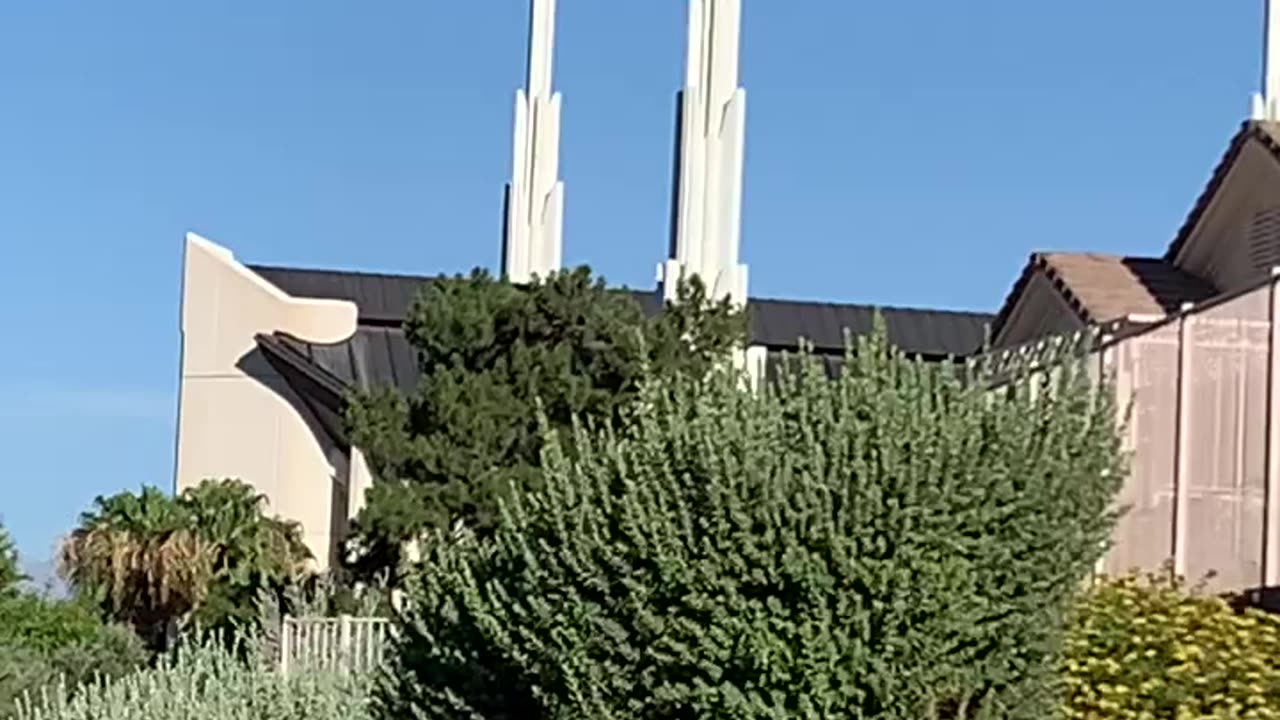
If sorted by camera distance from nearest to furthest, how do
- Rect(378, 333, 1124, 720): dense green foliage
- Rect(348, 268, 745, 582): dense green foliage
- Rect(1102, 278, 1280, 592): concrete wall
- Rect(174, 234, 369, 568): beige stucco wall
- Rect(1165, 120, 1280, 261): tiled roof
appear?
Rect(378, 333, 1124, 720): dense green foliage < Rect(1102, 278, 1280, 592): concrete wall < Rect(1165, 120, 1280, 261): tiled roof < Rect(348, 268, 745, 582): dense green foliage < Rect(174, 234, 369, 568): beige stucco wall

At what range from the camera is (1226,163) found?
26969mm

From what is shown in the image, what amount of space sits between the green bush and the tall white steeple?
739 inches

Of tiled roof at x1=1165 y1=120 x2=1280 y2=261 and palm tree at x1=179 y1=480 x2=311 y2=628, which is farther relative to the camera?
palm tree at x1=179 y1=480 x2=311 y2=628

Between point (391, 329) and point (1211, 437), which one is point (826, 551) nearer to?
point (1211, 437)

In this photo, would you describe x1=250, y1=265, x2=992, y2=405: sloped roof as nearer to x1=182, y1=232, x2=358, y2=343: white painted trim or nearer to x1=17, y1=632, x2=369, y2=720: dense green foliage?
x1=182, y1=232, x2=358, y2=343: white painted trim

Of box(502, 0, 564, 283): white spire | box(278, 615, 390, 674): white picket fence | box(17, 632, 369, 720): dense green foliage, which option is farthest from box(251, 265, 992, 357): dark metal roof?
box(17, 632, 369, 720): dense green foliage

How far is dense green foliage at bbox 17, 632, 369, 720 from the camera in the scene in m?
17.8

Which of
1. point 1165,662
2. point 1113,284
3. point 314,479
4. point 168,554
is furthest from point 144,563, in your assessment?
point 1165,662

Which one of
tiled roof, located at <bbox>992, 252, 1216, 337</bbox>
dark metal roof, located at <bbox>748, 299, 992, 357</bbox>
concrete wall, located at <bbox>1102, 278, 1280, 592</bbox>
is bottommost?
concrete wall, located at <bbox>1102, 278, 1280, 592</bbox>

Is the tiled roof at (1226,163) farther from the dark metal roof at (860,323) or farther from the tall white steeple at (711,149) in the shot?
the dark metal roof at (860,323)

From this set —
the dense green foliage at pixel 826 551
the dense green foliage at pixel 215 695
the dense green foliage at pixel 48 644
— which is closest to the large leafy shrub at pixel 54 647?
the dense green foliage at pixel 48 644

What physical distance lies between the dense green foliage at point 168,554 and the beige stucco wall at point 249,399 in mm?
2937

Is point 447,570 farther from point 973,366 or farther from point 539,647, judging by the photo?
point 973,366

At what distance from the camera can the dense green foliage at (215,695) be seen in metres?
17.8
